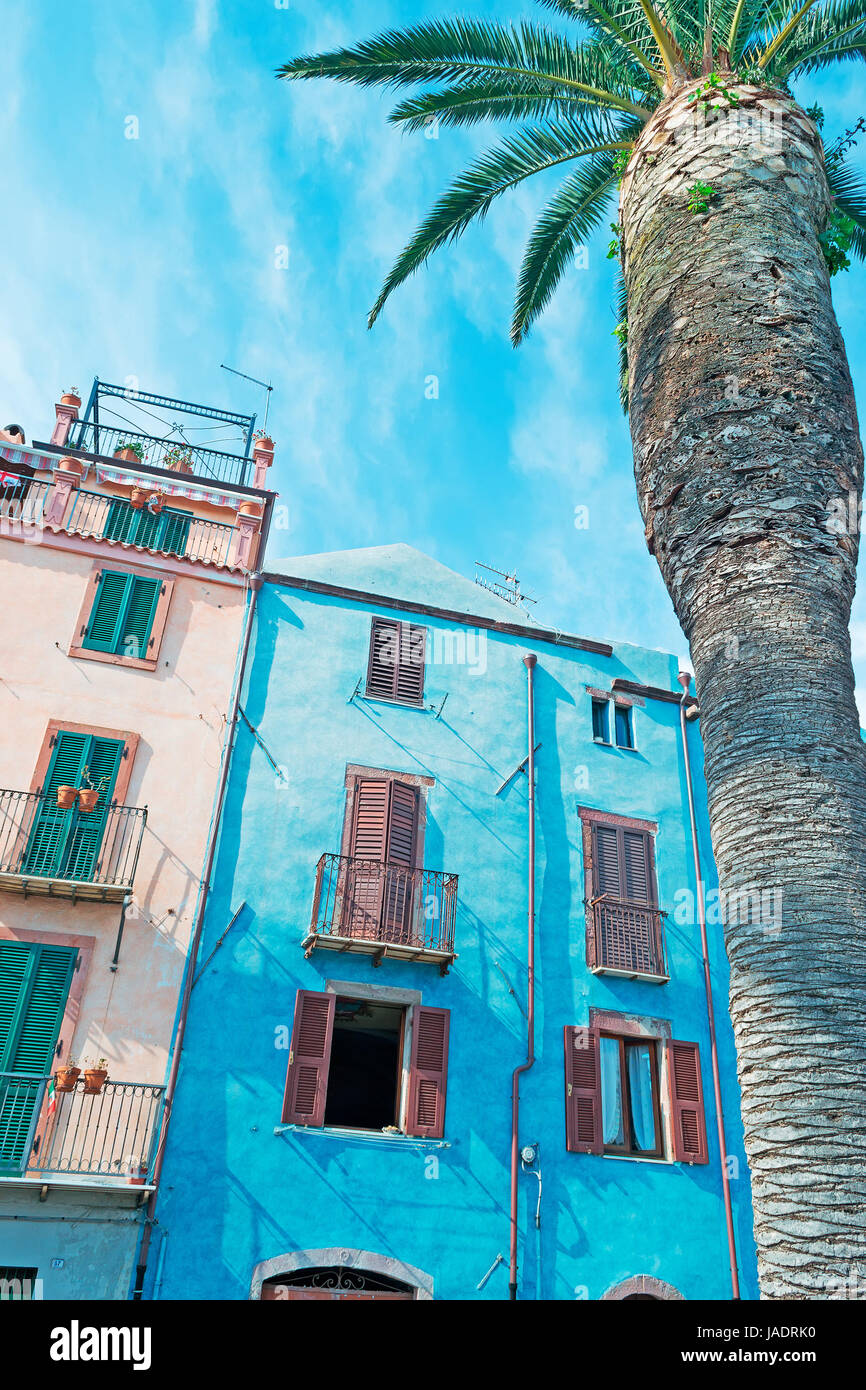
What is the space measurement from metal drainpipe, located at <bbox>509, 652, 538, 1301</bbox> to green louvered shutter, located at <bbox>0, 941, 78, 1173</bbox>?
21.2ft

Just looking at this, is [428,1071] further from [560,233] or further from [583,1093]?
[560,233]

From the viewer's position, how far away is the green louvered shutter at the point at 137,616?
15.7 meters

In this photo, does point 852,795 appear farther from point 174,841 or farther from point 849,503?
point 174,841

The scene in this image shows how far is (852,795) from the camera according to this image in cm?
582

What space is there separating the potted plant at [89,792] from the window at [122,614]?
85.5 inches

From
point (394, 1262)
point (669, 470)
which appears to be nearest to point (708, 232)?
point (669, 470)

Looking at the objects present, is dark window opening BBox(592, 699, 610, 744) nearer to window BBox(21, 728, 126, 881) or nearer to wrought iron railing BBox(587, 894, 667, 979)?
wrought iron railing BBox(587, 894, 667, 979)

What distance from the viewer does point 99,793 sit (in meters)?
14.5

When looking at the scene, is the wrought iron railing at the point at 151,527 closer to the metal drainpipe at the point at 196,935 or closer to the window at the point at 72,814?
the metal drainpipe at the point at 196,935

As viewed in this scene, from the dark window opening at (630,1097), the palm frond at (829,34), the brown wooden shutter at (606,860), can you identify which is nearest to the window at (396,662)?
the brown wooden shutter at (606,860)

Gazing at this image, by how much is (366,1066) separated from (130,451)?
11.7 metres

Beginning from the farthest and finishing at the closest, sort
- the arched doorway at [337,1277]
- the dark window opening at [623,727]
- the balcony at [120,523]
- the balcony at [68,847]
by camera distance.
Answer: the dark window opening at [623,727], the balcony at [120,523], the balcony at [68,847], the arched doorway at [337,1277]
